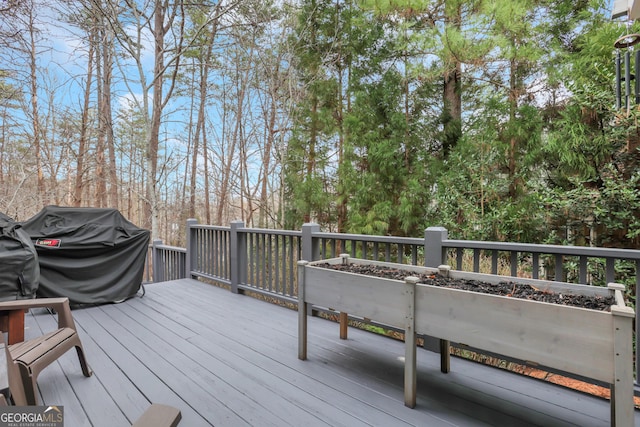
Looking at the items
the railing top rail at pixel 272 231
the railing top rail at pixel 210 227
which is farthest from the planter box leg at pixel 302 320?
the railing top rail at pixel 210 227

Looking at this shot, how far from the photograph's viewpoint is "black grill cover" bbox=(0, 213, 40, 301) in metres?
2.88

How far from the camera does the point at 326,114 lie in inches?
307

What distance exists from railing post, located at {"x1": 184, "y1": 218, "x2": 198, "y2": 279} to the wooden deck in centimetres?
212

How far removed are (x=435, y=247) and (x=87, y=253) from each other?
3871mm

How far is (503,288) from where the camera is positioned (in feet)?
6.10

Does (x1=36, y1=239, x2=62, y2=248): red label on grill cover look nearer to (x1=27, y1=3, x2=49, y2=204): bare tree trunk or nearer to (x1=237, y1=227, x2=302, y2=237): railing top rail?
(x1=237, y1=227, x2=302, y2=237): railing top rail

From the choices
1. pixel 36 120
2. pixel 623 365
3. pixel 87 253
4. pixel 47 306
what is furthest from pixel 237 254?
pixel 36 120

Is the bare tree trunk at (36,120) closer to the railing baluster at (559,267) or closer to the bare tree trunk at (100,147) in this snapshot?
the bare tree trunk at (100,147)

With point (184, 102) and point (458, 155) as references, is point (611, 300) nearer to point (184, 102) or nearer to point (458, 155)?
point (458, 155)

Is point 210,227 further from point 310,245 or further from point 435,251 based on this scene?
point 435,251

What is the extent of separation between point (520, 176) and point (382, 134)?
2.92m

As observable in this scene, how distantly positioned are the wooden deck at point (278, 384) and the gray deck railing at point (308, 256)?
748mm

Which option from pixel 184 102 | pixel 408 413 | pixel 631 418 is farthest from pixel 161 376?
pixel 184 102

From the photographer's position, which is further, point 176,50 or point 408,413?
point 176,50
